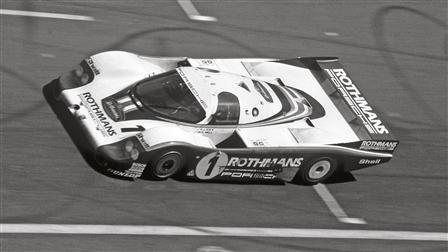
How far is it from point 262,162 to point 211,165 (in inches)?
32.1

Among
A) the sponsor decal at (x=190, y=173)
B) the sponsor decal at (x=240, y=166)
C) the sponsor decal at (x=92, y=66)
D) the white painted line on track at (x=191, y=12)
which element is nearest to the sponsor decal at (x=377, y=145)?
the sponsor decal at (x=240, y=166)

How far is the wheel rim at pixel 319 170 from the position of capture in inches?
644

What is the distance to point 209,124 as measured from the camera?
1608cm

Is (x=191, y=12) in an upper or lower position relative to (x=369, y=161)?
upper

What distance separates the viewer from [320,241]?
15398mm

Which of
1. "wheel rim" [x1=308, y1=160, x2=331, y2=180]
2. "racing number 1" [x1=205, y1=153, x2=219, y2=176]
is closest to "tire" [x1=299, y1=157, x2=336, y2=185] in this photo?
"wheel rim" [x1=308, y1=160, x2=331, y2=180]

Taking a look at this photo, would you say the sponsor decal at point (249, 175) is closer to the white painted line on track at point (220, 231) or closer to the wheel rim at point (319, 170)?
the wheel rim at point (319, 170)

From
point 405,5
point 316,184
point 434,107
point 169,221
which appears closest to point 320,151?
point 316,184

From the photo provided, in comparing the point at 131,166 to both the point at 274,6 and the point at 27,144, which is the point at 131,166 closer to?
the point at 27,144

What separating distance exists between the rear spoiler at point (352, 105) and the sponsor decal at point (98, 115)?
3800 mm

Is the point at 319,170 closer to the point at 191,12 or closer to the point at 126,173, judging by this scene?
the point at 126,173

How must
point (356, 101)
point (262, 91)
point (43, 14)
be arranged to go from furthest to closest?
1. point (43, 14)
2. point (356, 101)
3. point (262, 91)

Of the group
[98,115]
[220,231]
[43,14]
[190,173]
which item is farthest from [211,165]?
[43,14]

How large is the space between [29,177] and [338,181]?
193 inches
